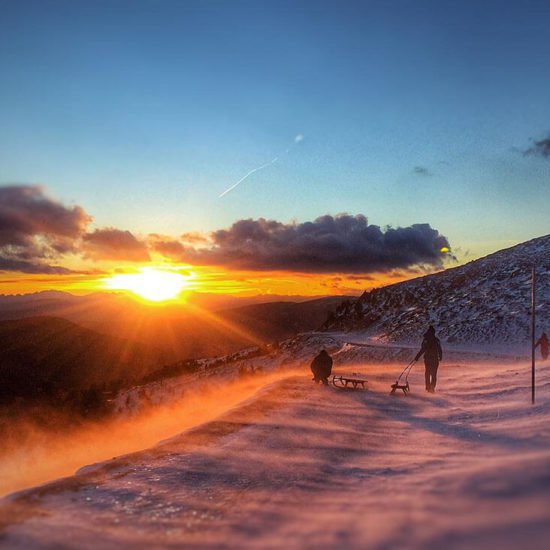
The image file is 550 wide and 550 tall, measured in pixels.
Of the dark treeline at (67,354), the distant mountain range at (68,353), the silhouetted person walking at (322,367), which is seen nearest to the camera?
the silhouetted person walking at (322,367)

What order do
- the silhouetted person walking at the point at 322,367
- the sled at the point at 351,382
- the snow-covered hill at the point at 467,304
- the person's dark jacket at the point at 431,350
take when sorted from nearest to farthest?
1. the person's dark jacket at the point at 431,350
2. the sled at the point at 351,382
3. the silhouetted person walking at the point at 322,367
4. the snow-covered hill at the point at 467,304

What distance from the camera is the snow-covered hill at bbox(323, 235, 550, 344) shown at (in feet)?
146

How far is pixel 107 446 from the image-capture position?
46.9ft

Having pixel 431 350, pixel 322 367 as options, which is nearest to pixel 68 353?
pixel 322 367

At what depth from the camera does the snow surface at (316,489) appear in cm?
498

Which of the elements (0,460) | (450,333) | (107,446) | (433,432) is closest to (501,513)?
(433,432)

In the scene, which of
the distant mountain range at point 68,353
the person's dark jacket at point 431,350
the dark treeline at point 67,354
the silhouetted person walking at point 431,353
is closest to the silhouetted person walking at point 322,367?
the silhouetted person walking at point 431,353

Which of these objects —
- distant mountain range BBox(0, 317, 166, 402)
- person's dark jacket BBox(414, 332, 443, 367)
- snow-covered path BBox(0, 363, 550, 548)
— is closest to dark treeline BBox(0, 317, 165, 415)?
distant mountain range BBox(0, 317, 166, 402)

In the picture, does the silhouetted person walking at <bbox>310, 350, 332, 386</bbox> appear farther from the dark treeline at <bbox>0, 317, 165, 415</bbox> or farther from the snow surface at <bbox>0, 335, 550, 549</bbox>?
the dark treeline at <bbox>0, 317, 165, 415</bbox>

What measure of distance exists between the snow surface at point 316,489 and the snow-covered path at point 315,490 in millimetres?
21

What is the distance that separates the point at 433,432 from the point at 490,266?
59.3 metres

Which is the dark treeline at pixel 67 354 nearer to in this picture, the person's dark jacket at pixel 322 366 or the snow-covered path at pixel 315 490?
the person's dark jacket at pixel 322 366

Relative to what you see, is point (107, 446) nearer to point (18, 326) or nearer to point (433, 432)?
point (433, 432)

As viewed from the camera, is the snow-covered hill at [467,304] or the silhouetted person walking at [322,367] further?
the snow-covered hill at [467,304]
